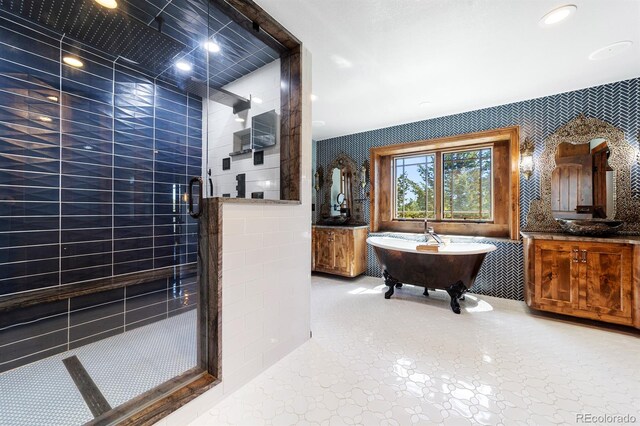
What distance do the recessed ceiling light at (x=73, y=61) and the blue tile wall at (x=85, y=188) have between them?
3cm

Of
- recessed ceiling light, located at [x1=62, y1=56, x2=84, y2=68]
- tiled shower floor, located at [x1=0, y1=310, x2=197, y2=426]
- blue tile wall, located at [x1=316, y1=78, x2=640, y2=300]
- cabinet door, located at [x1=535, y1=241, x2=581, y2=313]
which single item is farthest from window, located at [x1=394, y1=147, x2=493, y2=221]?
recessed ceiling light, located at [x1=62, y1=56, x2=84, y2=68]

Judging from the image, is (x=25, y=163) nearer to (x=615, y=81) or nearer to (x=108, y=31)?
(x=108, y=31)

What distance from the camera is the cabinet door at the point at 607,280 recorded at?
2254 millimetres

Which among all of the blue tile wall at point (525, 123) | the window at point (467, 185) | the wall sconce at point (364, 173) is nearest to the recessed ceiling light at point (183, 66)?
the wall sconce at point (364, 173)

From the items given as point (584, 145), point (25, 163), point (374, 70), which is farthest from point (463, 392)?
point (25, 163)

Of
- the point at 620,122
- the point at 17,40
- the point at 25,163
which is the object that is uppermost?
the point at 17,40

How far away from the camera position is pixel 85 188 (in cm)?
213

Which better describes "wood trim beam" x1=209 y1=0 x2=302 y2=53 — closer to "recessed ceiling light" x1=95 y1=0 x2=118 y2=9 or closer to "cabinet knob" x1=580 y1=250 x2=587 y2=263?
"recessed ceiling light" x1=95 y1=0 x2=118 y2=9

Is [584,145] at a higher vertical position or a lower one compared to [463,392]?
higher

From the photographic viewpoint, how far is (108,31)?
6.49ft

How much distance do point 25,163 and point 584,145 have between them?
5197 mm

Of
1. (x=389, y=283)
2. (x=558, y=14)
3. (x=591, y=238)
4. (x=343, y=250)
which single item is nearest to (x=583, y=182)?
(x=591, y=238)

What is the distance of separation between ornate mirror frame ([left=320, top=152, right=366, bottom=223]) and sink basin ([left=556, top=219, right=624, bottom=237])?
256 cm

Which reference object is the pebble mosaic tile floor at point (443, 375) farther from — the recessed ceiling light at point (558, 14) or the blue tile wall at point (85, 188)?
the recessed ceiling light at point (558, 14)
